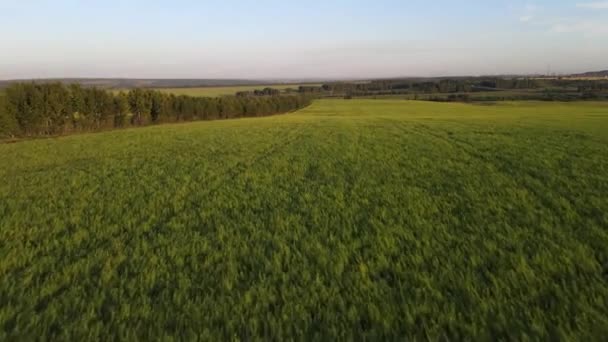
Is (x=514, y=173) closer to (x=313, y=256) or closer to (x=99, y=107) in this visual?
(x=313, y=256)

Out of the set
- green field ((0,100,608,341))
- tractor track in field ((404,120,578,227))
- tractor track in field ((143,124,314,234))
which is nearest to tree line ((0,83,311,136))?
tractor track in field ((143,124,314,234))

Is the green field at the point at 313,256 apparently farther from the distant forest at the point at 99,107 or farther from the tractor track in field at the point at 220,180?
the distant forest at the point at 99,107

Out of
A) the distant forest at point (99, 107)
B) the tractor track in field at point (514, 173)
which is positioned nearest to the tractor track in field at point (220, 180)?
the tractor track in field at point (514, 173)

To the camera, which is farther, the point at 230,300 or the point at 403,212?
the point at 403,212

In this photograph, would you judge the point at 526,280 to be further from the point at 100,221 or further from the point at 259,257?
the point at 100,221

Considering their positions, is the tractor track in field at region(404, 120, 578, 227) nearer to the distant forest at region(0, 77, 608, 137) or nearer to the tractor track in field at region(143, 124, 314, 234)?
the tractor track in field at region(143, 124, 314, 234)

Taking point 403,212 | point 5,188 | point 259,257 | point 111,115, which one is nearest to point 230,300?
point 259,257
